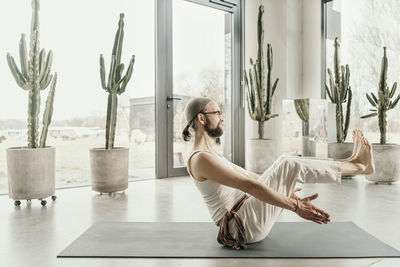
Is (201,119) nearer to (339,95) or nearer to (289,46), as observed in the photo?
(339,95)

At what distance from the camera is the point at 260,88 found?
497 cm

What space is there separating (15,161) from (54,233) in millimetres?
1041

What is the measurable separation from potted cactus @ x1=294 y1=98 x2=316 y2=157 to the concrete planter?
412 millimetres

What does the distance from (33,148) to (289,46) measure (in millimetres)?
3970

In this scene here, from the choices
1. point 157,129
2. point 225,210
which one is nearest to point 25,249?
point 225,210

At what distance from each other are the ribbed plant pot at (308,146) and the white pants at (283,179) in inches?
124

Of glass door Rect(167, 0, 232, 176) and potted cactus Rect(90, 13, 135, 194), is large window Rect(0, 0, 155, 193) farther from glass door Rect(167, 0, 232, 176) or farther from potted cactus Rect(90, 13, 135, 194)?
potted cactus Rect(90, 13, 135, 194)

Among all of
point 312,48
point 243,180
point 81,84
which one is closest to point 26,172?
point 81,84

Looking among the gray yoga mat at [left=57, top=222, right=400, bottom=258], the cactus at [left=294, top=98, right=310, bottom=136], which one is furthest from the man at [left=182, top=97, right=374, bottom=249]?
the cactus at [left=294, top=98, right=310, bottom=136]

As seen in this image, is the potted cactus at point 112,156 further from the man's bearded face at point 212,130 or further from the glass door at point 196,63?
the man's bearded face at point 212,130

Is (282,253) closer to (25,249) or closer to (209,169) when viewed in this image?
(209,169)

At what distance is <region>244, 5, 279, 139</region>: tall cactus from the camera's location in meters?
4.96

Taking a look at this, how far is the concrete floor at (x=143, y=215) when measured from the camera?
1.84 m

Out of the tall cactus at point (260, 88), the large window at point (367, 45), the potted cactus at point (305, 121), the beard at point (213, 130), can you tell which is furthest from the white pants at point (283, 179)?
the large window at point (367, 45)
